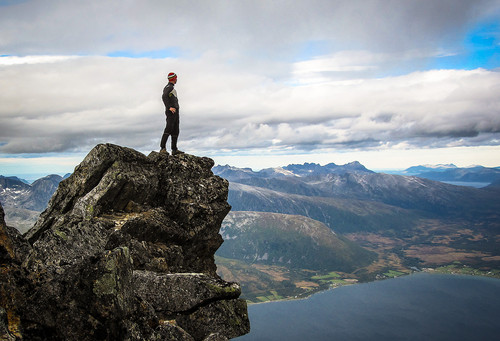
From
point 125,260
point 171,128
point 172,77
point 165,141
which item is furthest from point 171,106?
point 125,260

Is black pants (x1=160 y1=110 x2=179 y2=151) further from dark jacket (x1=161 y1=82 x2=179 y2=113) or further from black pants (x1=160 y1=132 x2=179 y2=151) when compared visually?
dark jacket (x1=161 y1=82 x2=179 y2=113)

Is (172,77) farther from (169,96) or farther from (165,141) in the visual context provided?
(165,141)

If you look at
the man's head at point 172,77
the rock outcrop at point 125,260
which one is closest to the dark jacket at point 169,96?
the man's head at point 172,77

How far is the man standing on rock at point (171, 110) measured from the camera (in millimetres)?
35438

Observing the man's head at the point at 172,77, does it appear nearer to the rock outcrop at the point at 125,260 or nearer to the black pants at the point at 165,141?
the black pants at the point at 165,141

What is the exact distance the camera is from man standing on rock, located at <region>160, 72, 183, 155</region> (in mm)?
35438

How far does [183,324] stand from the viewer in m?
20.4

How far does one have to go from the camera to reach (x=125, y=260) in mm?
17969

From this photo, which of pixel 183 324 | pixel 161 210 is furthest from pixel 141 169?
pixel 183 324

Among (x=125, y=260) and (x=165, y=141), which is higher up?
(x=165, y=141)

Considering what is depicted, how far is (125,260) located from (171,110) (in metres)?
21.1

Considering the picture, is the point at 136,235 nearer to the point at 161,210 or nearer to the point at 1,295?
the point at 161,210

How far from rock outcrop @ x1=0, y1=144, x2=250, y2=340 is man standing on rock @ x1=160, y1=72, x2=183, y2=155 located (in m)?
3.47

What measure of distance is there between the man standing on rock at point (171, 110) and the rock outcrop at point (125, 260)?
11.4ft
